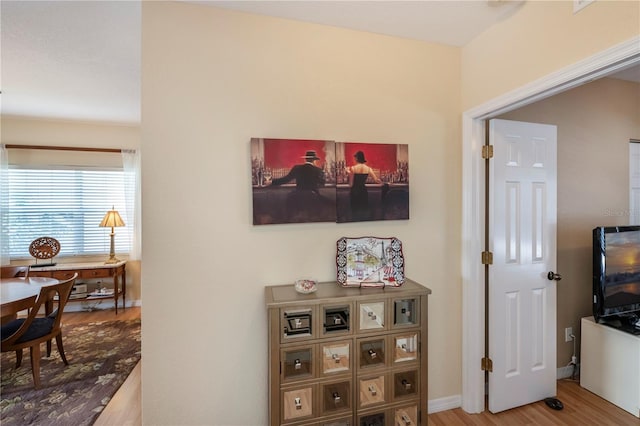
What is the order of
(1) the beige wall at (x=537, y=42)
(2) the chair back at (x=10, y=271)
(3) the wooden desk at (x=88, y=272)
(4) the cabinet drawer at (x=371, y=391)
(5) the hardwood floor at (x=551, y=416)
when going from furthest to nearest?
(3) the wooden desk at (x=88, y=272) < (2) the chair back at (x=10, y=271) < (5) the hardwood floor at (x=551, y=416) < (4) the cabinet drawer at (x=371, y=391) < (1) the beige wall at (x=537, y=42)

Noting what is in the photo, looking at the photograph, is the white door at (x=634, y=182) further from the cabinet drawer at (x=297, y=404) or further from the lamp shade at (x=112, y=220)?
the lamp shade at (x=112, y=220)

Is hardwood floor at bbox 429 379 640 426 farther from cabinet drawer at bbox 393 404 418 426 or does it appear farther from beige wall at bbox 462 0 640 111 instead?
beige wall at bbox 462 0 640 111

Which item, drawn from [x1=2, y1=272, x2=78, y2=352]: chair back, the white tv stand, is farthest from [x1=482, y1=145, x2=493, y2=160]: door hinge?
[x1=2, y1=272, x2=78, y2=352]: chair back

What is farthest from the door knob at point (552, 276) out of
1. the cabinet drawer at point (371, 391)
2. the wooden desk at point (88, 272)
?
the wooden desk at point (88, 272)

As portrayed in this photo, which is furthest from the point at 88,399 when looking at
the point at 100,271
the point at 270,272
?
the point at 100,271

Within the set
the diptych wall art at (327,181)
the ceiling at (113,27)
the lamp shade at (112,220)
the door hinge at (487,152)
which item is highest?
the ceiling at (113,27)

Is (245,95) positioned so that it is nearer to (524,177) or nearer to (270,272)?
(270,272)

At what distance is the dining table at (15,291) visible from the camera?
2.02 meters

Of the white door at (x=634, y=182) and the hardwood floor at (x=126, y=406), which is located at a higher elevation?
the white door at (x=634, y=182)

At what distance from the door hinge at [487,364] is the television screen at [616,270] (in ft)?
3.11

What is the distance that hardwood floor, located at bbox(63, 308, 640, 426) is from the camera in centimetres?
193

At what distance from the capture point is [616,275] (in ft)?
7.03

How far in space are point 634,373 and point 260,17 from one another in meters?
3.47

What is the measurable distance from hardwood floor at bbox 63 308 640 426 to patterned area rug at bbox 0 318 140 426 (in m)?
0.12
